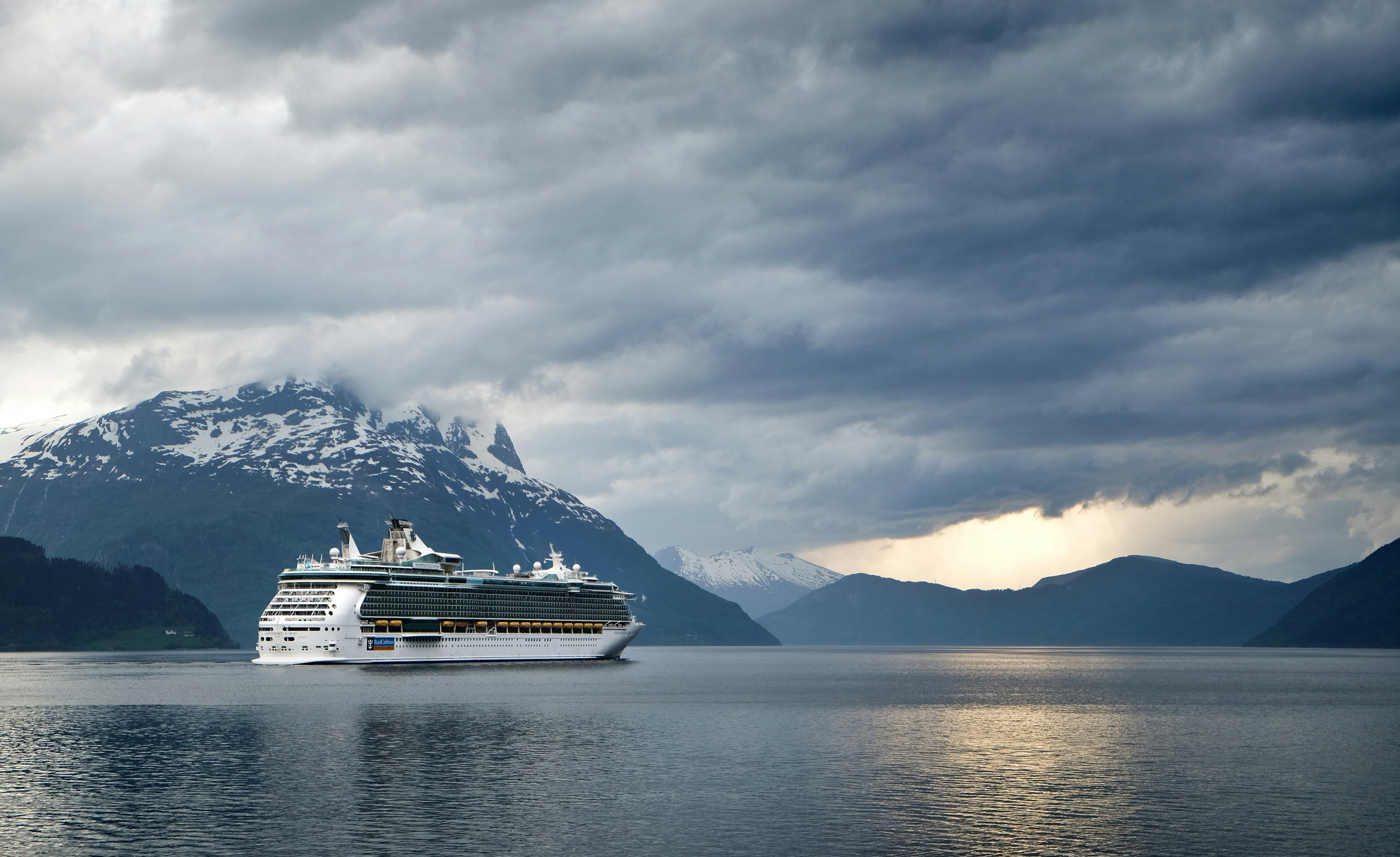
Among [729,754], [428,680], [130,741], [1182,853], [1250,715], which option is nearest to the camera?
[1182,853]

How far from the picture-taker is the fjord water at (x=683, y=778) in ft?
193

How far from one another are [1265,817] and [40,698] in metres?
142

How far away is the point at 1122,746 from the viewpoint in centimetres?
9856

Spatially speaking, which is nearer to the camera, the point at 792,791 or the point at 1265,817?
the point at 1265,817

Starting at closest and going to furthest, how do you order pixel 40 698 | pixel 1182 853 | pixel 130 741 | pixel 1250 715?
pixel 1182 853 → pixel 130 741 → pixel 1250 715 → pixel 40 698

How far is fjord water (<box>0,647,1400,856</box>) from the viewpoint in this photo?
5881 cm

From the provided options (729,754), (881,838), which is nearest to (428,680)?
(729,754)

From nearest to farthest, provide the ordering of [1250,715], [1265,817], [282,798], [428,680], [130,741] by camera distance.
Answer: [1265,817] → [282,798] → [130,741] → [1250,715] → [428,680]

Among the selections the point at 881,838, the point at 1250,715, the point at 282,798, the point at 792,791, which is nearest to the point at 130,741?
the point at 282,798

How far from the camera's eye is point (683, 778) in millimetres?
77812

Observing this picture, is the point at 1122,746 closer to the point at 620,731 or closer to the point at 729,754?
the point at 729,754

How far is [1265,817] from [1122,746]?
34860 millimetres

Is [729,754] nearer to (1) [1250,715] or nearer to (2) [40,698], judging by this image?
(1) [1250,715]

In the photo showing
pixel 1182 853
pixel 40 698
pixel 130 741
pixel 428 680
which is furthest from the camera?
pixel 428 680
